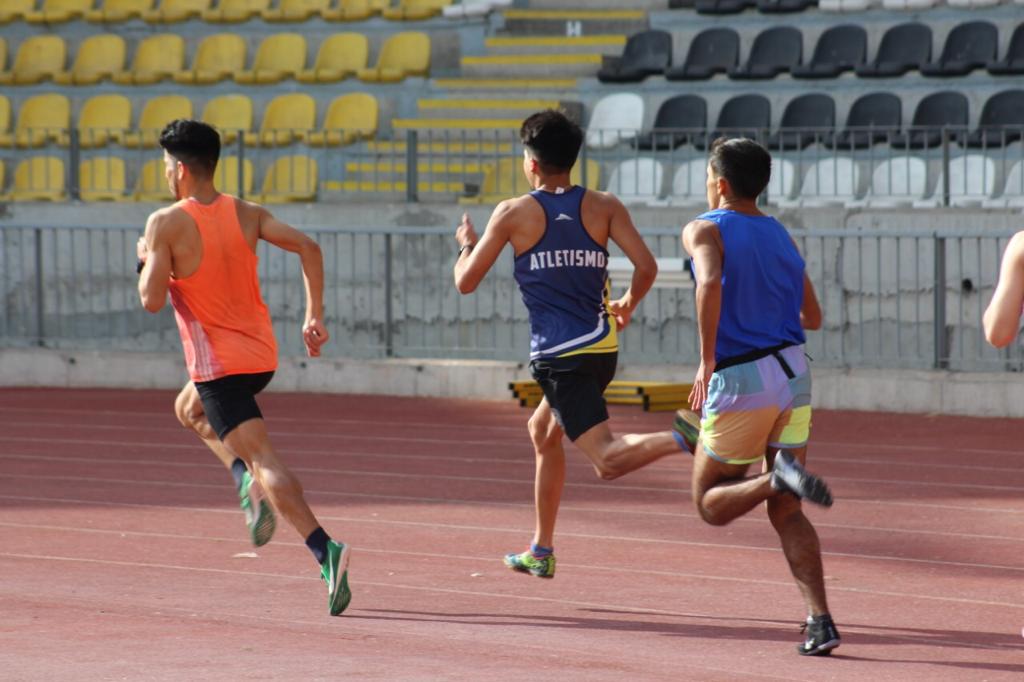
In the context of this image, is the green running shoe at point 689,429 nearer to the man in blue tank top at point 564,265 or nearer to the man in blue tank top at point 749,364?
the man in blue tank top at point 749,364

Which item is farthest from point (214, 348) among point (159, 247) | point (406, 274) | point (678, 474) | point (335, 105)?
point (335, 105)

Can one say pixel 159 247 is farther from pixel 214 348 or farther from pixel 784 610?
pixel 784 610

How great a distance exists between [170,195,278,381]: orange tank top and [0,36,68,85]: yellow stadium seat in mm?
18148

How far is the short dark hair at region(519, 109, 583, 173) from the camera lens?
7895 mm

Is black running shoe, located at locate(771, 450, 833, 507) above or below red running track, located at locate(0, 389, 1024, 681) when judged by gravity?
above

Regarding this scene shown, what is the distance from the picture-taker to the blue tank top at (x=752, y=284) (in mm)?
6773

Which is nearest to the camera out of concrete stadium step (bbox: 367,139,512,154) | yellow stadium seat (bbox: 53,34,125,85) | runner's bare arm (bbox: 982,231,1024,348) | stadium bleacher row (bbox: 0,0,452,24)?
runner's bare arm (bbox: 982,231,1024,348)

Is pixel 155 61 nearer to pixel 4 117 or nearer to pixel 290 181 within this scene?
pixel 4 117

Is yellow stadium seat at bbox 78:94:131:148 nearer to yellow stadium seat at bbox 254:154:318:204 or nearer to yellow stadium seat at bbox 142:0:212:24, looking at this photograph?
yellow stadium seat at bbox 142:0:212:24

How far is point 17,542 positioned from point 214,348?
2.47 m

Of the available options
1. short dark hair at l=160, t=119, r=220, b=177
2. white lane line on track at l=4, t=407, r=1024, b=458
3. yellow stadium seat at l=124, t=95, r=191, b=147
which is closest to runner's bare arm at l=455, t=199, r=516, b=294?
short dark hair at l=160, t=119, r=220, b=177

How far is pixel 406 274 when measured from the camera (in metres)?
18.5

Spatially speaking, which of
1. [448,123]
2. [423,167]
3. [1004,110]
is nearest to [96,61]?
[448,123]

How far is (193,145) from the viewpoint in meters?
7.58
